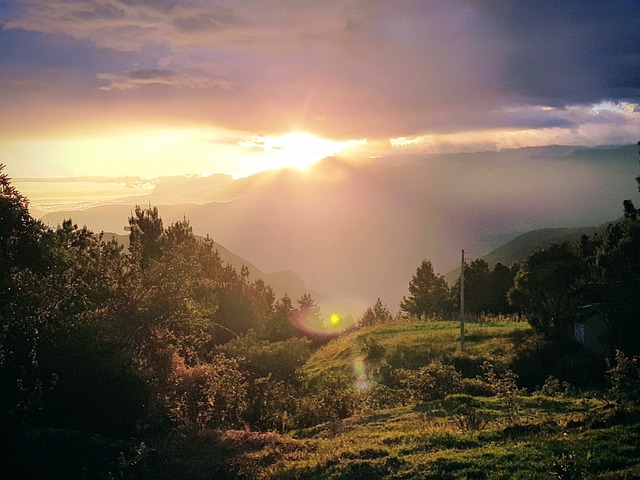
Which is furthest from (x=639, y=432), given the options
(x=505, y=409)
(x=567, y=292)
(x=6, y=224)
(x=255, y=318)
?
(x=255, y=318)

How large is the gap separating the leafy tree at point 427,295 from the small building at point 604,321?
3427 centimetres

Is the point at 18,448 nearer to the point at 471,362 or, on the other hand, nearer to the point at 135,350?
the point at 135,350

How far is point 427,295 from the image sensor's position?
265 feet

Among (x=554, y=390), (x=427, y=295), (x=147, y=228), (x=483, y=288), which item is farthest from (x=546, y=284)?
(x=427, y=295)

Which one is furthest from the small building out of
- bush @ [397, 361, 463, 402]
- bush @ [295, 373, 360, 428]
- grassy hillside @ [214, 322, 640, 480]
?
bush @ [295, 373, 360, 428]

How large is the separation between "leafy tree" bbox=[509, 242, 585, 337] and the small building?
107 centimetres

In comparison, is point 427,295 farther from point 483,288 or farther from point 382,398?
point 382,398

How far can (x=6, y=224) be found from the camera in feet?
56.9

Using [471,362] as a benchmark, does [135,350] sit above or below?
above

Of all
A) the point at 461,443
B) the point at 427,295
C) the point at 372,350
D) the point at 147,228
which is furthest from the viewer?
the point at 427,295

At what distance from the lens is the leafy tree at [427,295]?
76.2 metres

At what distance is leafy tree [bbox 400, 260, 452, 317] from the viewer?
76188 millimetres

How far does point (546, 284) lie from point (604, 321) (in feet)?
19.1

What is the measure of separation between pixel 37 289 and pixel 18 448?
6963 millimetres
